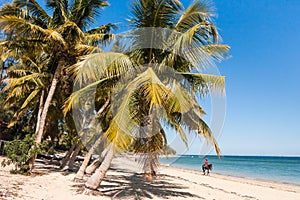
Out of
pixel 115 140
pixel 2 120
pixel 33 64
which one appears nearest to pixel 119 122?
pixel 115 140

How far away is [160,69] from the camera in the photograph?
7.39 metres

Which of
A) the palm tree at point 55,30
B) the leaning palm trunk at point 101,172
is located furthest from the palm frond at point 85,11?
the leaning palm trunk at point 101,172

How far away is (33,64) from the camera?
13.5 meters

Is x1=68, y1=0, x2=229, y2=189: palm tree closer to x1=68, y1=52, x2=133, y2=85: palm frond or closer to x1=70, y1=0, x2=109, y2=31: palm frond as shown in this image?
x1=68, y1=52, x2=133, y2=85: palm frond

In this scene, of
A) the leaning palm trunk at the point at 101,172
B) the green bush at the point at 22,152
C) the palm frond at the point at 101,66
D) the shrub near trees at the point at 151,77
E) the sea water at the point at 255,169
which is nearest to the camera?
the shrub near trees at the point at 151,77

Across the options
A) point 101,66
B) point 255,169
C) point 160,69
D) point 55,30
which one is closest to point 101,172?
point 101,66

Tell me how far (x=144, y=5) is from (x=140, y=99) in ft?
8.99

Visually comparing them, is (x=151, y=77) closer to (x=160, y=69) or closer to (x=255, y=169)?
(x=160, y=69)

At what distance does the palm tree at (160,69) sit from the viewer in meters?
6.71

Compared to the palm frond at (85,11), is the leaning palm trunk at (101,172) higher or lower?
lower

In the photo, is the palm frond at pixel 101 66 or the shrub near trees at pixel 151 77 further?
the palm frond at pixel 101 66

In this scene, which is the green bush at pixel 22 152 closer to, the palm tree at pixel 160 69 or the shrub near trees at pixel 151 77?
the shrub near trees at pixel 151 77

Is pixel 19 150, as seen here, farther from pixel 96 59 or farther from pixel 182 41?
pixel 182 41

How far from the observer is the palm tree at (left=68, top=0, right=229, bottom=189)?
671 centimetres
